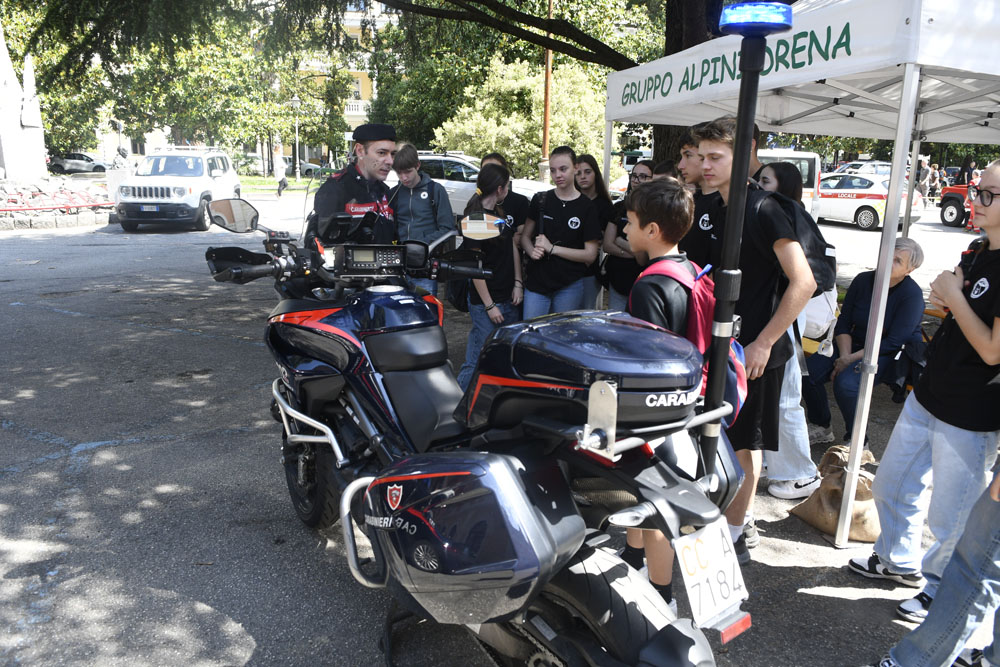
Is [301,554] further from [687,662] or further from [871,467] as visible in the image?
[871,467]

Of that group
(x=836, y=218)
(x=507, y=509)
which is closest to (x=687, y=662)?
(x=507, y=509)

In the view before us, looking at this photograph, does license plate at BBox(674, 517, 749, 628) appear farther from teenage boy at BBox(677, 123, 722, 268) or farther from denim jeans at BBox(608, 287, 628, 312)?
denim jeans at BBox(608, 287, 628, 312)

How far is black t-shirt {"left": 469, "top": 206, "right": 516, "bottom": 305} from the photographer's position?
5078 mm

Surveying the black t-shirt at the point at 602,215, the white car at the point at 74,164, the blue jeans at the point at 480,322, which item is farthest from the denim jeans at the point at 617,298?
the white car at the point at 74,164

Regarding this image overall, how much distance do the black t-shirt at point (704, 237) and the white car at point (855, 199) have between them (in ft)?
60.3

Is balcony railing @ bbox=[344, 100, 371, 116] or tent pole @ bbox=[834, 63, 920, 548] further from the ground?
balcony railing @ bbox=[344, 100, 371, 116]

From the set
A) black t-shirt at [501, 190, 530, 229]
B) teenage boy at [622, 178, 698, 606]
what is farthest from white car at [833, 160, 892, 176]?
teenage boy at [622, 178, 698, 606]

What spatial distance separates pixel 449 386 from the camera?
2.78 metres

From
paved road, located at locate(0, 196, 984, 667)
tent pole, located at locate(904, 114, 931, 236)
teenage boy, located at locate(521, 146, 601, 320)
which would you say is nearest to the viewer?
paved road, located at locate(0, 196, 984, 667)

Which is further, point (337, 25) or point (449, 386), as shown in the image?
point (337, 25)

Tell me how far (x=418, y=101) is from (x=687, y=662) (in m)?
29.1

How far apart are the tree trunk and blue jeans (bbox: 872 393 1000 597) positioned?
4343 millimetres

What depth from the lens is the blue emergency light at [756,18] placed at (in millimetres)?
1771

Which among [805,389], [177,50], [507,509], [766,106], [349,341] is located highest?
[177,50]
